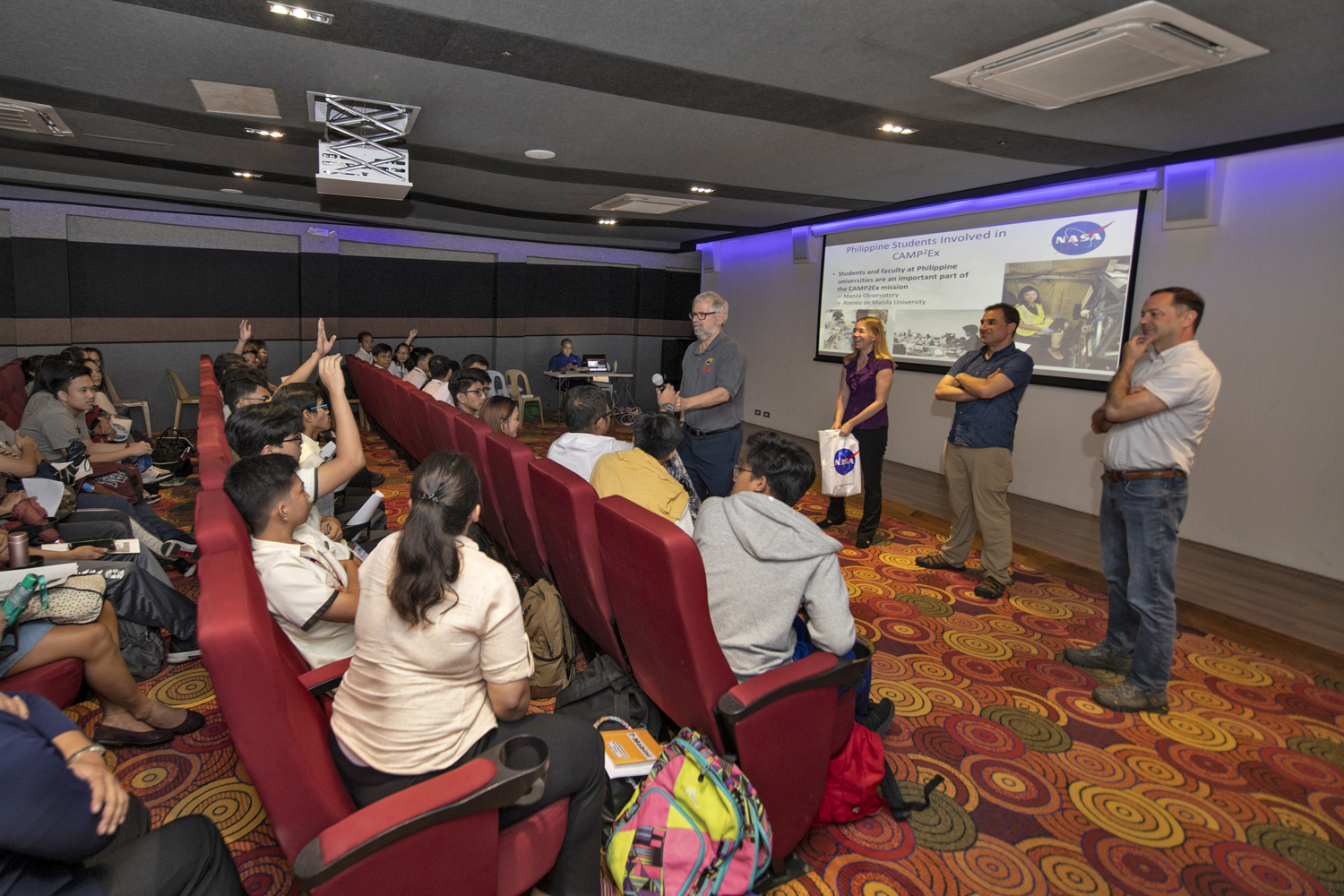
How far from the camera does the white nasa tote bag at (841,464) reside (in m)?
4.18

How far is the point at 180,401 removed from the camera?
8047mm

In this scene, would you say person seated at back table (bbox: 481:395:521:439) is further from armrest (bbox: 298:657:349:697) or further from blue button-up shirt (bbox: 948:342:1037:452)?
blue button-up shirt (bbox: 948:342:1037:452)

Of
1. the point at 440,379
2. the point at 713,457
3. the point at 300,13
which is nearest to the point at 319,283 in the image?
the point at 440,379

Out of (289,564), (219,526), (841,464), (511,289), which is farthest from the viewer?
(511,289)

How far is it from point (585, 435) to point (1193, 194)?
4870 mm

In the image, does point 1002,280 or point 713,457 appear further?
point 1002,280

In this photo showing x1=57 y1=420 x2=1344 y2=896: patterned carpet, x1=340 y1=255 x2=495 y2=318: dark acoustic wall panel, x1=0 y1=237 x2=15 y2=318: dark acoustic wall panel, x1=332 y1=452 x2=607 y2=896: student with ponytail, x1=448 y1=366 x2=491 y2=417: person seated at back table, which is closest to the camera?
x1=332 y1=452 x2=607 y2=896: student with ponytail

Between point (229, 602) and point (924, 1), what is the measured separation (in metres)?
3.01

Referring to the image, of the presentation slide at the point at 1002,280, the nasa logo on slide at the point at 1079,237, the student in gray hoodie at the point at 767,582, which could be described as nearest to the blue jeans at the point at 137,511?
the student in gray hoodie at the point at 767,582

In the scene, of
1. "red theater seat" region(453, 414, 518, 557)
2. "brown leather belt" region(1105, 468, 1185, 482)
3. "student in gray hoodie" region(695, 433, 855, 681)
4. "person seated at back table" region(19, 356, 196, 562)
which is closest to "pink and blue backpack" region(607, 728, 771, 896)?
"student in gray hoodie" region(695, 433, 855, 681)

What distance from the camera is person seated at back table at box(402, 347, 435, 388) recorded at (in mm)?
7027

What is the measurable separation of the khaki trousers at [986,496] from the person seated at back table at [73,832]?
380 cm

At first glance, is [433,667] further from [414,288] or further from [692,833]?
[414,288]

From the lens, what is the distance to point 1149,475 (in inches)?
109
